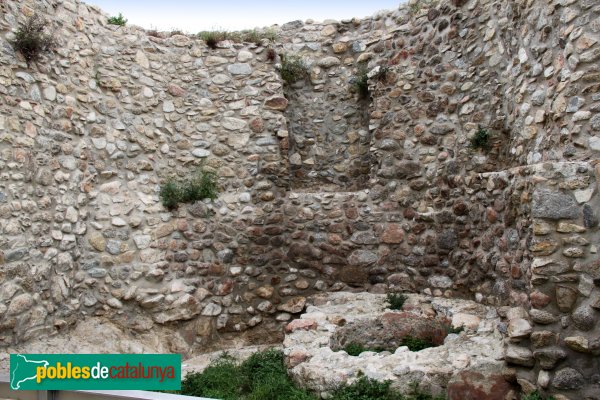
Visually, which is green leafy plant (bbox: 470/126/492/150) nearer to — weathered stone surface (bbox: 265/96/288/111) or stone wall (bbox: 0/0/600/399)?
stone wall (bbox: 0/0/600/399)

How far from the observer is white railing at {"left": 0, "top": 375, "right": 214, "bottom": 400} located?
6.17 feet

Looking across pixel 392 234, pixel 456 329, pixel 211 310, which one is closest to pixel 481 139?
pixel 392 234

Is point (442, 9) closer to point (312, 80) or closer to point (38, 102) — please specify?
point (312, 80)

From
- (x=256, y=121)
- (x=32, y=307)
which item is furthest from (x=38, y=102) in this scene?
(x=256, y=121)

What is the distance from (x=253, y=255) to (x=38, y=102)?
129 inches

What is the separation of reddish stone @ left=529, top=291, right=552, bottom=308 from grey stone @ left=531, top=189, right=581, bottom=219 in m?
0.63

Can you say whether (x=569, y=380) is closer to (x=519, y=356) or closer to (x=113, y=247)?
(x=519, y=356)

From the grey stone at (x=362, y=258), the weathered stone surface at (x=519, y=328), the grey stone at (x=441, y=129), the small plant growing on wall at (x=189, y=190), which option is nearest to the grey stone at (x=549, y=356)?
the weathered stone surface at (x=519, y=328)

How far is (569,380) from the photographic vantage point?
12.6ft

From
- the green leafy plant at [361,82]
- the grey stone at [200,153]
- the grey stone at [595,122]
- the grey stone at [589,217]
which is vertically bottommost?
the grey stone at [589,217]

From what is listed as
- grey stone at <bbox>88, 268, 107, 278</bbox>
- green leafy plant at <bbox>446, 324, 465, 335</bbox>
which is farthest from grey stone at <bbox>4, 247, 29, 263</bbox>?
green leafy plant at <bbox>446, 324, 465, 335</bbox>

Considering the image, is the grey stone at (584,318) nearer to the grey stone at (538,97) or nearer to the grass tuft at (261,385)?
the grass tuft at (261,385)

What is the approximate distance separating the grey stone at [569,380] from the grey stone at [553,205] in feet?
3.94

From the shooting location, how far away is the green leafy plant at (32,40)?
557 cm
